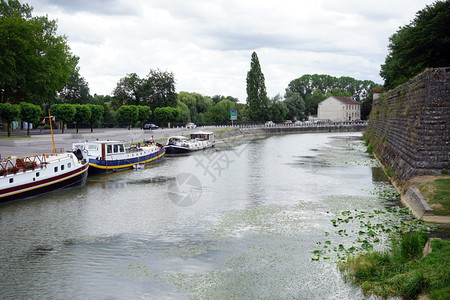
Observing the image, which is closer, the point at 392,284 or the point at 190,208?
the point at 392,284

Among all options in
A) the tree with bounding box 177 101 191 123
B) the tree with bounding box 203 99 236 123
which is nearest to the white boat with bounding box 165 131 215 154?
the tree with bounding box 177 101 191 123

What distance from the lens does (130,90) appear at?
367 ft

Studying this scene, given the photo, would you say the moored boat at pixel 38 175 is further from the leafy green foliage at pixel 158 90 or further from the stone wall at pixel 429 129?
the leafy green foliage at pixel 158 90

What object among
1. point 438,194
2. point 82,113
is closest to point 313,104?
point 82,113

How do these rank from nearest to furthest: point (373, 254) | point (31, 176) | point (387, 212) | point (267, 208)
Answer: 1. point (373, 254)
2. point (387, 212)
3. point (267, 208)
4. point (31, 176)

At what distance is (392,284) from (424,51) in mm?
44092

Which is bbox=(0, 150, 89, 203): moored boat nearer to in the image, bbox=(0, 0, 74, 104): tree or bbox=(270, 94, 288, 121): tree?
bbox=(0, 0, 74, 104): tree

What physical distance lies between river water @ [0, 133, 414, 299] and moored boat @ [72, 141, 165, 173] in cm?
388

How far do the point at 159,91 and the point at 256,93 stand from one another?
88.6 feet

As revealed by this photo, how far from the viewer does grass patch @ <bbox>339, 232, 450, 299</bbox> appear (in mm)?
11039

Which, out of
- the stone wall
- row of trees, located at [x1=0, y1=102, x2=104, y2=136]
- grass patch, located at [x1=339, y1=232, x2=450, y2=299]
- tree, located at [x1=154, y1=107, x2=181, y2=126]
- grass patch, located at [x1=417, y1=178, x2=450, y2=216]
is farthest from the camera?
tree, located at [x1=154, y1=107, x2=181, y2=126]

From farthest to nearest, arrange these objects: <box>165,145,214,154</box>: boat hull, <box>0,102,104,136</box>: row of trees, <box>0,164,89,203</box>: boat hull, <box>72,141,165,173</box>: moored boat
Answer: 1. <box>165,145,214,154</box>: boat hull
2. <box>0,102,104,136</box>: row of trees
3. <box>72,141,165,173</box>: moored boat
4. <box>0,164,89,203</box>: boat hull

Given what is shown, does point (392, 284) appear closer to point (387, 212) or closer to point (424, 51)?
point (387, 212)

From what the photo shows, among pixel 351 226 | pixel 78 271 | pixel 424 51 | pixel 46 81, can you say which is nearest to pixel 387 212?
pixel 351 226
